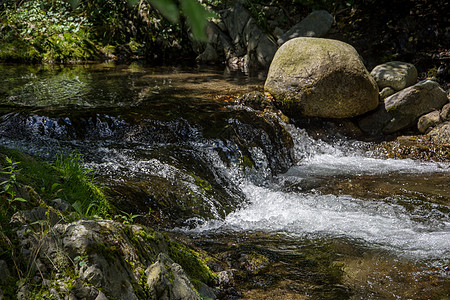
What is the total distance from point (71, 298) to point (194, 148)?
4.42 meters

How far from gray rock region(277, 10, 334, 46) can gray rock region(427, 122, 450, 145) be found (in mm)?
5772

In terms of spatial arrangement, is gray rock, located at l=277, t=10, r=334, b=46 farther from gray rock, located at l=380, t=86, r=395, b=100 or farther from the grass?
the grass

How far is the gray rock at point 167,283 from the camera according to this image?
2.15 meters

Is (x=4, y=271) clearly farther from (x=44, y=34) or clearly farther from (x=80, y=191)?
(x=44, y=34)

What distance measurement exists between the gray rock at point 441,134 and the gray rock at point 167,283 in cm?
705

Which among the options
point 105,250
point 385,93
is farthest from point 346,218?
point 385,93

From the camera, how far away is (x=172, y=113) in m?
7.20

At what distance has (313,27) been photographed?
12484 mm

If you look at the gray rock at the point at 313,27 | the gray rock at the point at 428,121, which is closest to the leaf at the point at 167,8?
the gray rock at the point at 428,121

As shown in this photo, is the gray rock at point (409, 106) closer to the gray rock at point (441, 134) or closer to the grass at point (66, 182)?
the gray rock at point (441, 134)

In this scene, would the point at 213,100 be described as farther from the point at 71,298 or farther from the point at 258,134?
the point at 71,298

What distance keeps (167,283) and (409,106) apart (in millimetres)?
7620

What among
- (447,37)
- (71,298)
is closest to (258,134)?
(71,298)

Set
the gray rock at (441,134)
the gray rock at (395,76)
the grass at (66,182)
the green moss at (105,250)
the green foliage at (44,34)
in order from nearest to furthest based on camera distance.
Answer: the green moss at (105,250) → the grass at (66,182) → the gray rock at (441,134) → the gray rock at (395,76) → the green foliage at (44,34)
